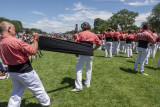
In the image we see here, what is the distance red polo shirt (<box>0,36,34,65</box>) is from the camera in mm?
2156

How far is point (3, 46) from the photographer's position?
2184mm

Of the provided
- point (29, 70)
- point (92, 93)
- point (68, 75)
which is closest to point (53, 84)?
point (68, 75)

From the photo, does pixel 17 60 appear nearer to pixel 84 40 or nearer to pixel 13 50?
pixel 13 50

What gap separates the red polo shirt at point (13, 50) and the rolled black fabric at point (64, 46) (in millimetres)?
798

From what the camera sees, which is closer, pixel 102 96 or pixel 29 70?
pixel 29 70

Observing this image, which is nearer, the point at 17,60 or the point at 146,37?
the point at 17,60

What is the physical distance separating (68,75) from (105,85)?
1938mm

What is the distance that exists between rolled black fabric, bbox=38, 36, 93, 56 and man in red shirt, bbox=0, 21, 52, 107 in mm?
553

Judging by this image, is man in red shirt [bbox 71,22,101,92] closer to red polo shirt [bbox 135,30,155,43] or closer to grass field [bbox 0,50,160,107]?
grass field [bbox 0,50,160,107]

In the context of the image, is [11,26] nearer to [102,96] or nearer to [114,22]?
[102,96]

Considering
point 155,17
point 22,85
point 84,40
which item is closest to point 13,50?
point 22,85

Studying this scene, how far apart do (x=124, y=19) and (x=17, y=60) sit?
8113cm

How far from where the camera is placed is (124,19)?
74438 mm

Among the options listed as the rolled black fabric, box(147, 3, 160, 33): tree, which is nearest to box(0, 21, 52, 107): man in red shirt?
the rolled black fabric
